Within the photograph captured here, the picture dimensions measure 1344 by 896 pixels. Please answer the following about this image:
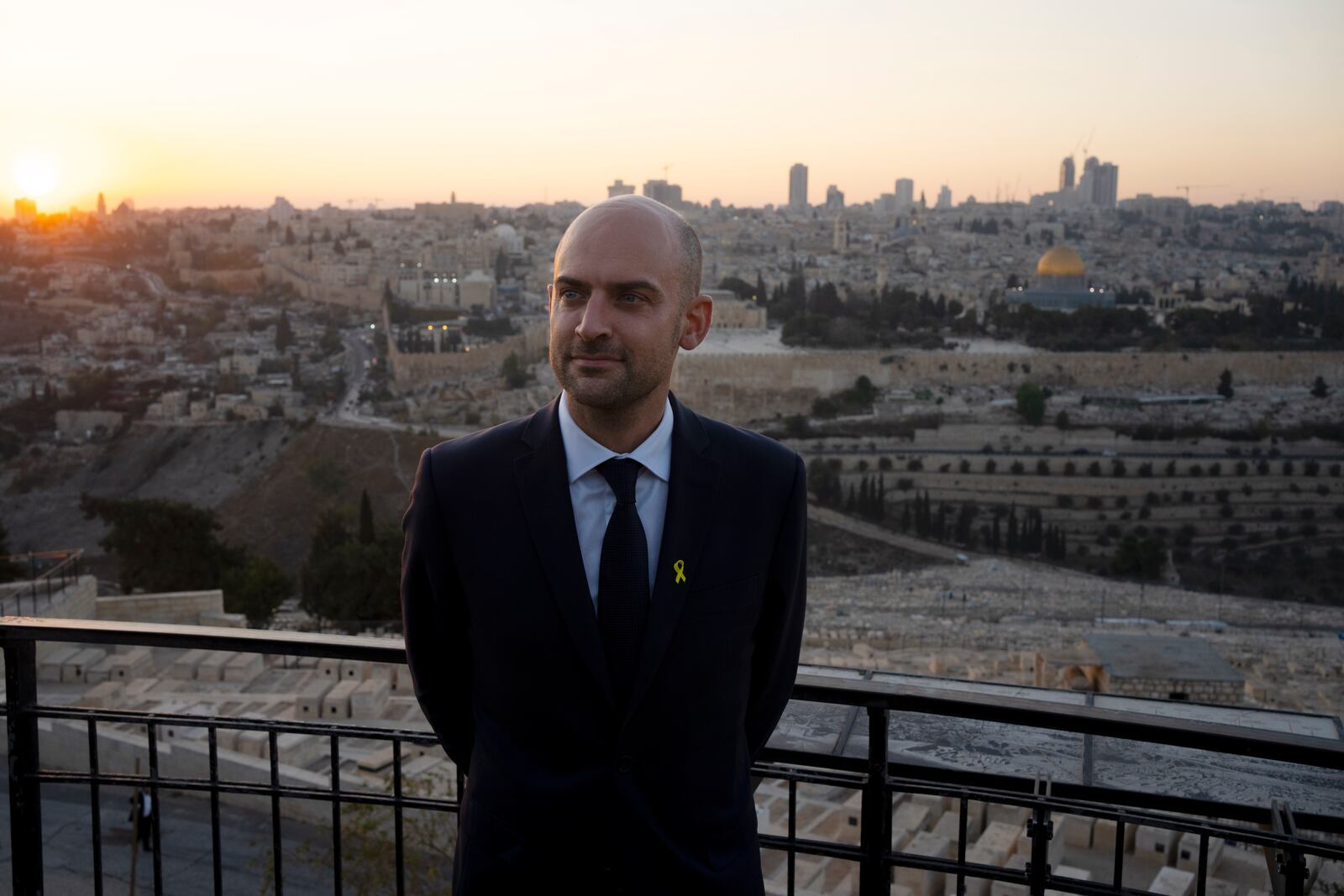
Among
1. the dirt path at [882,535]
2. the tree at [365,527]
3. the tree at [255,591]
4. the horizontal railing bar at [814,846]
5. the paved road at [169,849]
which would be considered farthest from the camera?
the dirt path at [882,535]

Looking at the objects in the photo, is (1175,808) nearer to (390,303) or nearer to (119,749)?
(119,749)

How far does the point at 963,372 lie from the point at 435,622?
2724 cm

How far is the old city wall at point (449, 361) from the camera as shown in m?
27.1

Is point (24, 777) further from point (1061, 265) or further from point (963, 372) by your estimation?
point (1061, 265)

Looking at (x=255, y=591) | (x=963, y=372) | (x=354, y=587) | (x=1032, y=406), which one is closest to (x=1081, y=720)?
(x=354, y=587)

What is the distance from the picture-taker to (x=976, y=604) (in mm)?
14727

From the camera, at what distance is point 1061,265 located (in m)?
37.6

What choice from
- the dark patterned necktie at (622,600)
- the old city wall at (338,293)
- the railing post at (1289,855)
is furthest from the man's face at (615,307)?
the old city wall at (338,293)

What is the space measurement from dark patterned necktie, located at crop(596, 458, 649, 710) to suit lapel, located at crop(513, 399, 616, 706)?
17 mm

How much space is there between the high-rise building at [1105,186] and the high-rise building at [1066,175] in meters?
4.65

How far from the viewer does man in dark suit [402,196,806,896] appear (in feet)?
2.96

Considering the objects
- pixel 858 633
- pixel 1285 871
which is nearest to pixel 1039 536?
pixel 858 633

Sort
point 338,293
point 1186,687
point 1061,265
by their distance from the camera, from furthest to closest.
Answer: point 338,293, point 1061,265, point 1186,687

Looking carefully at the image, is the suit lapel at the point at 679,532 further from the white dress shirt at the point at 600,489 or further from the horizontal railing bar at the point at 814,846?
the horizontal railing bar at the point at 814,846
